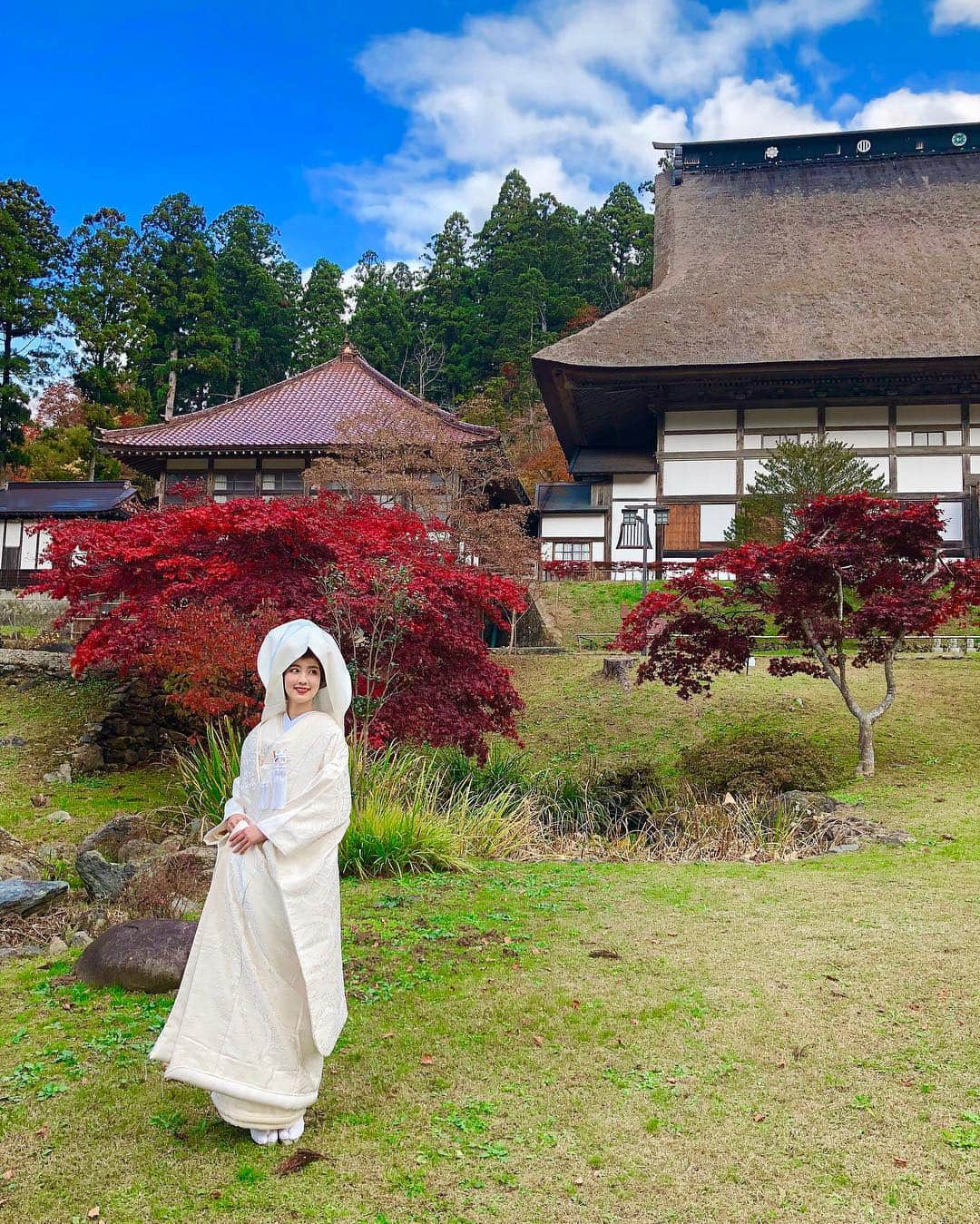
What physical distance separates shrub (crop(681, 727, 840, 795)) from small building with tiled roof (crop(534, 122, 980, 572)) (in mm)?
7289

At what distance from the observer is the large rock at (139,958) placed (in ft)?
14.3

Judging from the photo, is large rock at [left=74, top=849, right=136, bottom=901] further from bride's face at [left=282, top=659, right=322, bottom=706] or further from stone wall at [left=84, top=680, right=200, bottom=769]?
stone wall at [left=84, top=680, right=200, bottom=769]

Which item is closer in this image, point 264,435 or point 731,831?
point 731,831

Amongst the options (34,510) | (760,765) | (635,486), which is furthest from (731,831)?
(34,510)

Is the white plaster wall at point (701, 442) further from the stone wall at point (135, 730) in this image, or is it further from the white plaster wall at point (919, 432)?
the stone wall at point (135, 730)

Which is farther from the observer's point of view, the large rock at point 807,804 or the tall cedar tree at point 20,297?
the tall cedar tree at point 20,297

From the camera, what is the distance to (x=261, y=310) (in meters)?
45.9

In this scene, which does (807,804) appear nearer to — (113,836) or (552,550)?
(113,836)

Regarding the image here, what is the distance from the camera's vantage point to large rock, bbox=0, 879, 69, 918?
554cm

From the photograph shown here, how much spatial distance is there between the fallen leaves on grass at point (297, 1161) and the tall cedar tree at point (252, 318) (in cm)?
4281

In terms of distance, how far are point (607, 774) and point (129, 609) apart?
5.29 meters

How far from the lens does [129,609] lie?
368 inches

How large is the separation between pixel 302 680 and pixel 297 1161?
5.06 ft

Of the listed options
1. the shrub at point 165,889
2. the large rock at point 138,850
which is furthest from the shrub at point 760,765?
the shrub at point 165,889
